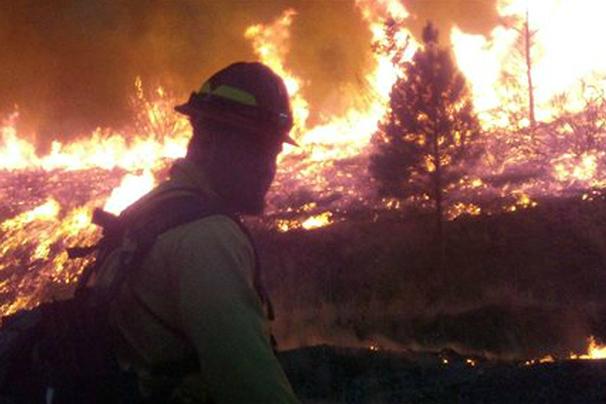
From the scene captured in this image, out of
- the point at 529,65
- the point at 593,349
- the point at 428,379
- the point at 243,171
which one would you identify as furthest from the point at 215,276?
the point at 529,65

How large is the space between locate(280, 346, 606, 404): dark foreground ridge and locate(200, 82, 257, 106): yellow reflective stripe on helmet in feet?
34.5

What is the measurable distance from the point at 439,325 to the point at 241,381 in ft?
83.9

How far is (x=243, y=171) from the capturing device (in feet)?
7.64

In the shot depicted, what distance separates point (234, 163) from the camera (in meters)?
2.33

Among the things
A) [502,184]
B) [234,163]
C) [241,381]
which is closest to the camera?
[241,381]

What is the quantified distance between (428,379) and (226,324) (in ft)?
47.5

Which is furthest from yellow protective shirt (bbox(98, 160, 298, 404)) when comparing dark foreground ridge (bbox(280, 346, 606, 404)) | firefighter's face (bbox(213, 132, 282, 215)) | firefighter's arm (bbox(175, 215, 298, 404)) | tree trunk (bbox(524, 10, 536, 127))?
tree trunk (bbox(524, 10, 536, 127))

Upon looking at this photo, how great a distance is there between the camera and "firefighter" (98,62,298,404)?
1.86 meters

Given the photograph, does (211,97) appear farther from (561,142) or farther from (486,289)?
(561,142)

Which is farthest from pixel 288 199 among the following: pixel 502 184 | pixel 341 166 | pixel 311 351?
pixel 311 351

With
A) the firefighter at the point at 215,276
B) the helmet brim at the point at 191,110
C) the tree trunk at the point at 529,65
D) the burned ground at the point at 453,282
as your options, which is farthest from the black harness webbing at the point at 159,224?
the tree trunk at the point at 529,65

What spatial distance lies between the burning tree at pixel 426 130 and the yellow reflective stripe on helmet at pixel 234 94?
30429 mm

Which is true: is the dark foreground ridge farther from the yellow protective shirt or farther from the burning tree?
the burning tree

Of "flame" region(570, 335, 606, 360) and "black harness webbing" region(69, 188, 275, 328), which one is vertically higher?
"black harness webbing" region(69, 188, 275, 328)
